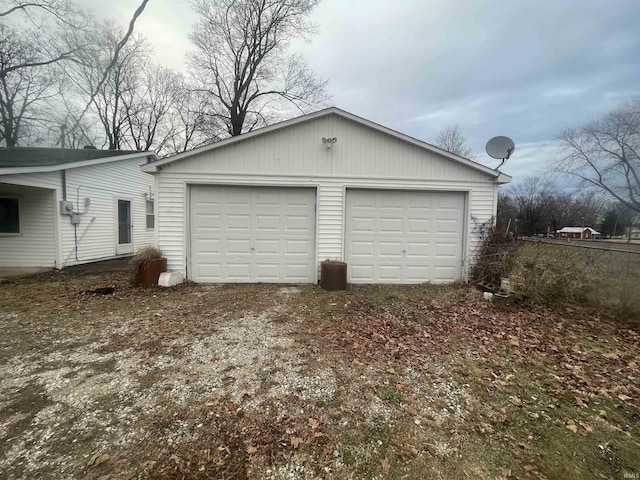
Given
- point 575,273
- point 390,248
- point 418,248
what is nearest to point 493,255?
point 575,273

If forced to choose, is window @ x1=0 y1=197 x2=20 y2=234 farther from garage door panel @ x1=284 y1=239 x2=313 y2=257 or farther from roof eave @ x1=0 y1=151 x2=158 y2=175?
garage door panel @ x1=284 y1=239 x2=313 y2=257

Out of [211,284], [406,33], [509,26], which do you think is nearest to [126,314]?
[211,284]

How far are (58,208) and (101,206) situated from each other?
5.47 feet

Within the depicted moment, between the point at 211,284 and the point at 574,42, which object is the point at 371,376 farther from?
the point at 574,42

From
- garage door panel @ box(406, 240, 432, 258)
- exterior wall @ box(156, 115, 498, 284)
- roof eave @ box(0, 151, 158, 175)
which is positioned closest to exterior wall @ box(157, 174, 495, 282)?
exterior wall @ box(156, 115, 498, 284)

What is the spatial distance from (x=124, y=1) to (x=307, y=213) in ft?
47.5

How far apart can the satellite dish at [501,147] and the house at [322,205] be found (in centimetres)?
89

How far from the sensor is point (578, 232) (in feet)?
155

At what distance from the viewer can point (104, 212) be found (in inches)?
417

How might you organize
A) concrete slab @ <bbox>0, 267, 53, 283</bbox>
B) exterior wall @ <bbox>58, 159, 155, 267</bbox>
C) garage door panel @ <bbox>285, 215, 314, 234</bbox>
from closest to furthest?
garage door panel @ <bbox>285, 215, 314, 234</bbox>
concrete slab @ <bbox>0, 267, 53, 283</bbox>
exterior wall @ <bbox>58, 159, 155, 267</bbox>

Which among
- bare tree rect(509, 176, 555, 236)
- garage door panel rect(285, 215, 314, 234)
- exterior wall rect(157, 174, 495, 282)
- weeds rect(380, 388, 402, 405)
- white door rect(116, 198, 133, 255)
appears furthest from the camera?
bare tree rect(509, 176, 555, 236)

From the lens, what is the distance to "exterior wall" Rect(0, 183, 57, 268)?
8.88 meters

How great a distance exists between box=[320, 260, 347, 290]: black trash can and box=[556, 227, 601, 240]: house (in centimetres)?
5079

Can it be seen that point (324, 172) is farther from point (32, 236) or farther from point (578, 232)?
point (578, 232)
